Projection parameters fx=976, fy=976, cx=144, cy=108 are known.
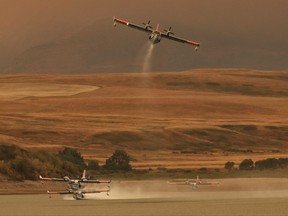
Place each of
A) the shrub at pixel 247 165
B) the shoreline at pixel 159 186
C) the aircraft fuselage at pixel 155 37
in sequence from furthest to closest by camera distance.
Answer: the shrub at pixel 247 165 < the shoreline at pixel 159 186 < the aircraft fuselage at pixel 155 37

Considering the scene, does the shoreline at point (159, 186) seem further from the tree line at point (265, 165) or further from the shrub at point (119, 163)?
the shrub at point (119, 163)

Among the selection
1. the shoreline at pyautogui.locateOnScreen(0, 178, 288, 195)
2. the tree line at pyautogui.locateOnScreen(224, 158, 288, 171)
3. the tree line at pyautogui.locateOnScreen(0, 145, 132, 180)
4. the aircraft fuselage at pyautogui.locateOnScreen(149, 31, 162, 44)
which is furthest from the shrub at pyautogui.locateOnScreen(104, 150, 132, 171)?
the aircraft fuselage at pyautogui.locateOnScreen(149, 31, 162, 44)

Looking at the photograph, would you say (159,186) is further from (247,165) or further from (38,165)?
(247,165)

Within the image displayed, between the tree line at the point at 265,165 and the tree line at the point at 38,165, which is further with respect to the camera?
the tree line at the point at 265,165

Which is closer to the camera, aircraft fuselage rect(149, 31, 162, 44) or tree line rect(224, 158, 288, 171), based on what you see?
aircraft fuselage rect(149, 31, 162, 44)

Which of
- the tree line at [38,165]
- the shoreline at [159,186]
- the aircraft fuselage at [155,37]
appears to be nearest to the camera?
the aircraft fuselage at [155,37]

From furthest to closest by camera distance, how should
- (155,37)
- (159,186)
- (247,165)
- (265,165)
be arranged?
(247,165) < (265,165) < (159,186) < (155,37)

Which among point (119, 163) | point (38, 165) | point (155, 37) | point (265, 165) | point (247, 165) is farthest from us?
point (119, 163)

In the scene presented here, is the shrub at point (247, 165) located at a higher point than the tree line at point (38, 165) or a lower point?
higher

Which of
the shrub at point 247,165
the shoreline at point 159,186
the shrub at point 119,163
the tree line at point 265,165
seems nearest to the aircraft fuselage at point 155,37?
the shoreline at point 159,186

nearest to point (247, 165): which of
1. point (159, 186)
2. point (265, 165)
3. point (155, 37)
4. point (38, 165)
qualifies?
point (265, 165)

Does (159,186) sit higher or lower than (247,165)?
→ lower

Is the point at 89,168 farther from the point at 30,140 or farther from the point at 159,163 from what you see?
the point at 30,140

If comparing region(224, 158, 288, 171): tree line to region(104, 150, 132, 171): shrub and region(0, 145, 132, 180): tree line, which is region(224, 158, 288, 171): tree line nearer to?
region(104, 150, 132, 171): shrub
